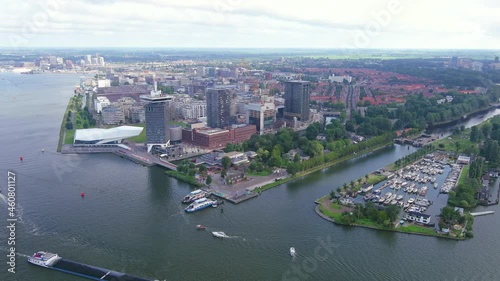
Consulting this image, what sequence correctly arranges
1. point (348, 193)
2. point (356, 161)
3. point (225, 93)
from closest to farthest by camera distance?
point (348, 193) → point (356, 161) → point (225, 93)

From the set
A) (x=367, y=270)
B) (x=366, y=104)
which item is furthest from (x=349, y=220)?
(x=366, y=104)

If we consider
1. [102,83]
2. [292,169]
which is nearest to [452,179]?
[292,169]

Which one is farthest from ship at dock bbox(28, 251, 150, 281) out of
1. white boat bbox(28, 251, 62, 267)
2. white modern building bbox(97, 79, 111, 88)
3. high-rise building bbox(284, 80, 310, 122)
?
white modern building bbox(97, 79, 111, 88)

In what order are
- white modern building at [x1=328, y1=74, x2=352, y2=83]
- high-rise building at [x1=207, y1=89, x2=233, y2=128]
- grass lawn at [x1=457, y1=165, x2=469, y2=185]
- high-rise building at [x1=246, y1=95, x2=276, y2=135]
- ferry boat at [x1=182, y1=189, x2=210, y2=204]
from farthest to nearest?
white modern building at [x1=328, y1=74, x2=352, y2=83] → high-rise building at [x1=246, y1=95, x2=276, y2=135] → high-rise building at [x1=207, y1=89, x2=233, y2=128] → grass lawn at [x1=457, y1=165, x2=469, y2=185] → ferry boat at [x1=182, y1=189, x2=210, y2=204]

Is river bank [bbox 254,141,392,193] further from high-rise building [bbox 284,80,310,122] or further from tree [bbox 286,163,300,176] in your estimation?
high-rise building [bbox 284,80,310,122]

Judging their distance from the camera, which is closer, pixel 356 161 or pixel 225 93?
pixel 356 161

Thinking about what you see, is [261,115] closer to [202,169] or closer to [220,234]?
[202,169]

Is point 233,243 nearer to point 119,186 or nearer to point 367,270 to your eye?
point 367,270
